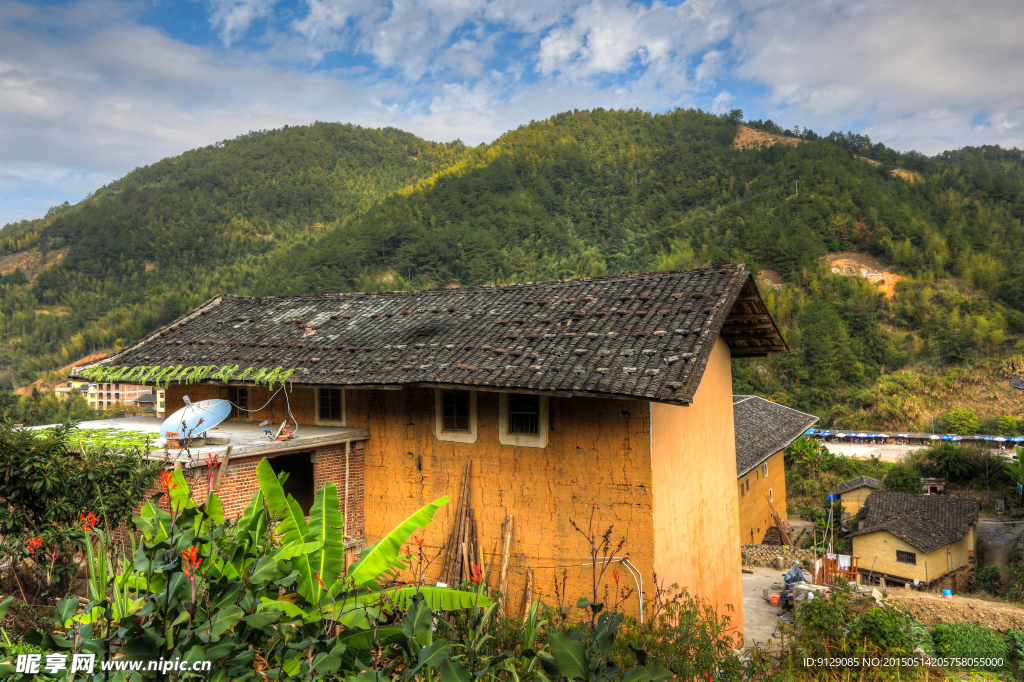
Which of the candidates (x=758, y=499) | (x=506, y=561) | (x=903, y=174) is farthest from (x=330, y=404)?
(x=903, y=174)

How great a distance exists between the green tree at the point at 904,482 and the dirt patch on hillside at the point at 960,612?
1868 centimetres

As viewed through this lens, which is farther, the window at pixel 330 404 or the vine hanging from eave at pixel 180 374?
the window at pixel 330 404

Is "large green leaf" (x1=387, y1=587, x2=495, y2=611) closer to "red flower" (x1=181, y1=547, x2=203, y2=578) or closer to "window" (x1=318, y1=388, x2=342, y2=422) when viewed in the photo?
"red flower" (x1=181, y1=547, x2=203, y2=578)

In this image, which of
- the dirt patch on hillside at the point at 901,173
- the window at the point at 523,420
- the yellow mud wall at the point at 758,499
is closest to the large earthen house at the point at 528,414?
the window at the point at 523,420

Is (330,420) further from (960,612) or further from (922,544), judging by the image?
(922,544)

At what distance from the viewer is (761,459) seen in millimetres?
22719

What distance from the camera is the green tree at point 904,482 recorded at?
3308 cm

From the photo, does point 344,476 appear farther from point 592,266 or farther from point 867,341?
point 592,266

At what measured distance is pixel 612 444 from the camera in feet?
27.1

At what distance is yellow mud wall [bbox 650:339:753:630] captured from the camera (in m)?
8.36

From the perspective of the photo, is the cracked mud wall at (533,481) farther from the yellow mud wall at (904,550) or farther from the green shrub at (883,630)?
the yellow mud wall at (904,550)

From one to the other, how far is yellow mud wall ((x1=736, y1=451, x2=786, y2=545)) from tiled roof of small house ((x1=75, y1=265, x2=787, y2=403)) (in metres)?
12.9

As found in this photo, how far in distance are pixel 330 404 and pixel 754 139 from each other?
10355 centimetres

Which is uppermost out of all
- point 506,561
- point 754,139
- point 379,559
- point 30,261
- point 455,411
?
point 754,139
